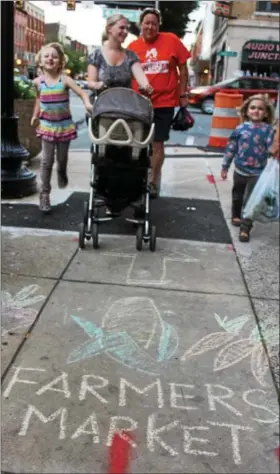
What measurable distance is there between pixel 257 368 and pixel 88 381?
0.92 meters

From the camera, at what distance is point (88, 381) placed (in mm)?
2711

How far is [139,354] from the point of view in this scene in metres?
3.00

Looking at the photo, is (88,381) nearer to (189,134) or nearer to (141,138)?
(141,138)

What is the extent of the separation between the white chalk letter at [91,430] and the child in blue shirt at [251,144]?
3.09m

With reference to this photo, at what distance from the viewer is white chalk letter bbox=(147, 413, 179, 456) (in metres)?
2.25

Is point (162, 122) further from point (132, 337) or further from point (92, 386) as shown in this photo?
point (92, 386)

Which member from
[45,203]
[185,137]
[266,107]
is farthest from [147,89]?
[185,137]

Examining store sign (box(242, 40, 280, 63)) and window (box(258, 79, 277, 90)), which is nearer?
window (box(258, 79, 277, 90))

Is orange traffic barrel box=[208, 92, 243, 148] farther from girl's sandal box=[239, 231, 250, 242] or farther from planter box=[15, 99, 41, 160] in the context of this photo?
girl's sandal box=[239, 231, 250, 242]

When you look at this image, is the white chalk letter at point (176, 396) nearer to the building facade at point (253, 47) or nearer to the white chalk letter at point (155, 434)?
the white chalk letter at point (155, 434)

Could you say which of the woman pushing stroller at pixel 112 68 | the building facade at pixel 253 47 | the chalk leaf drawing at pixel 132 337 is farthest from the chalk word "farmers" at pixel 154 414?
the building facade at pixel 253 47

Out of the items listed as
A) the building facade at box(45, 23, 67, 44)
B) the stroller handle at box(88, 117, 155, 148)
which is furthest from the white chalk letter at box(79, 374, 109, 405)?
the stroller handle at box(88, 117, 155, 148)

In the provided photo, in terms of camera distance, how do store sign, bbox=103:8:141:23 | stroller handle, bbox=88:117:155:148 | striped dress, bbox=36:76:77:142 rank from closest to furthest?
store sign, bbox=103:8:141:23, stroller handle, bbox=88:117:155:148, striped dress, bbox=36:76:77:142

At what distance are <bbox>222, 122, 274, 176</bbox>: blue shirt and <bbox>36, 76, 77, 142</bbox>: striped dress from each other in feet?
5.45
